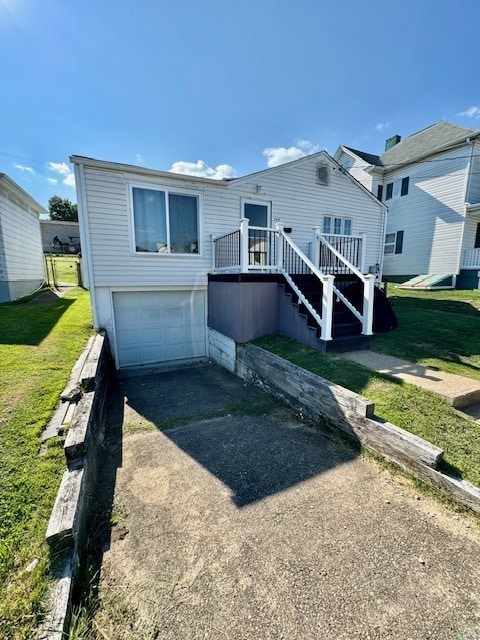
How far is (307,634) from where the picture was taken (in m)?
1.68

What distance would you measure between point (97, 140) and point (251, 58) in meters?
7.80

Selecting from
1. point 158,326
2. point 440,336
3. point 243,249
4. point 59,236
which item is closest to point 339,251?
point 440,336

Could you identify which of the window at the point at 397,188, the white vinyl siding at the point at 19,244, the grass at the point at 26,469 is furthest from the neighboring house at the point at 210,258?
the window at the point at 397,188

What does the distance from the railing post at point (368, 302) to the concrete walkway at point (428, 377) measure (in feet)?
2.00

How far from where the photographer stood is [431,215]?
1455cm

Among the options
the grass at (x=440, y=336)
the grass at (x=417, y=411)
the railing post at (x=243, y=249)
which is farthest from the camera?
the railing post at (x=243, y=249)

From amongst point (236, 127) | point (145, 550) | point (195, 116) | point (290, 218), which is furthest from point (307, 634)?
point (236, 127)

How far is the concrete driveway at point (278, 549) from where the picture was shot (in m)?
1.75

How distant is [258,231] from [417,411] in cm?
654

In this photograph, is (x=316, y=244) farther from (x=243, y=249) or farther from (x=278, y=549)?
(x=278, y=549)

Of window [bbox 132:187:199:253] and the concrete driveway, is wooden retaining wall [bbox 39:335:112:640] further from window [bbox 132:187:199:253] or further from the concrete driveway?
window [bbox 132:187:199:253]

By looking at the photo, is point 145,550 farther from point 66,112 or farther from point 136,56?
point 66,112

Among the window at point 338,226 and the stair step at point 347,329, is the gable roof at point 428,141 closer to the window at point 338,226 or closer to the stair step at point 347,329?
the window at point 338,226

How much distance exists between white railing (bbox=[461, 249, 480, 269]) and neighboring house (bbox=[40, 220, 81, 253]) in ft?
87.3
